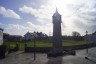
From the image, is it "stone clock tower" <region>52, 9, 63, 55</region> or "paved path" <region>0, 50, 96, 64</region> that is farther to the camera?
"stone clock tower" <region>52, 9, 63, 55</region>

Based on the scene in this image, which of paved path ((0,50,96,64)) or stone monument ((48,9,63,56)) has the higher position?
stone monument ((48,9,63,56))

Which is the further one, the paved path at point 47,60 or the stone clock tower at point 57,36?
the stone clock tower at point 57,36

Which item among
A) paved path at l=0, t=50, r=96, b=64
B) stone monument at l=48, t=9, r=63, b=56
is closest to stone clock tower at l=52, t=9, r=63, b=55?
stone monument at l=48, t=9, r=63, b=56

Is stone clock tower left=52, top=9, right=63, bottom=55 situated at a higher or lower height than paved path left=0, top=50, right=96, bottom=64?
higher

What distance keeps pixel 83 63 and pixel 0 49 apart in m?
15.2

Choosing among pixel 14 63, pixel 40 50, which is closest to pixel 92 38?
pixel 40 50

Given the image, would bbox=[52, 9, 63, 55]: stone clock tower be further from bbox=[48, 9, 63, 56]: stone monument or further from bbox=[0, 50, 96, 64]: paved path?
bbox=[0, 50, 96, 64]: paved path

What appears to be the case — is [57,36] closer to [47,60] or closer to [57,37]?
[57,37]

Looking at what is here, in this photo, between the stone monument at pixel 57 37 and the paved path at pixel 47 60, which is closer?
the paved path at pixel 47 60

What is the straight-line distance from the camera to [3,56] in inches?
926

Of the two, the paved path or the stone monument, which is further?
the stone monument

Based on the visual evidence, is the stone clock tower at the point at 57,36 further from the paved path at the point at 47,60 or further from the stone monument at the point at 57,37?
the paved path at the point at 47,60

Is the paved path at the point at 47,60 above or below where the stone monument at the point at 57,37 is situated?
below

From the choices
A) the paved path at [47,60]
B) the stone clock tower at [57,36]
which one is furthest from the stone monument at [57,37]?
the paved path at [47,60]
